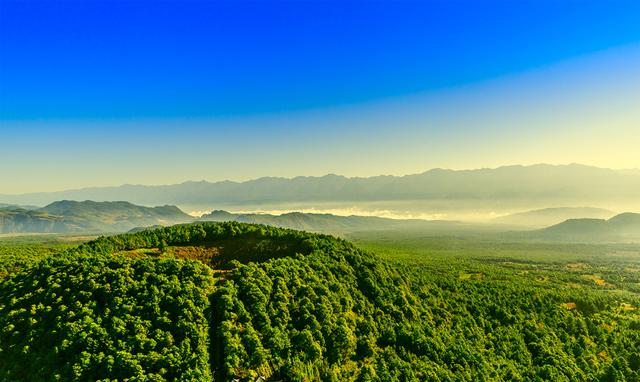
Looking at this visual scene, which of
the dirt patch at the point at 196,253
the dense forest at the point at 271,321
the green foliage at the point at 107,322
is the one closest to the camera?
the green foliage at the point at 107,322

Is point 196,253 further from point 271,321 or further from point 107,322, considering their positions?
point 271,321

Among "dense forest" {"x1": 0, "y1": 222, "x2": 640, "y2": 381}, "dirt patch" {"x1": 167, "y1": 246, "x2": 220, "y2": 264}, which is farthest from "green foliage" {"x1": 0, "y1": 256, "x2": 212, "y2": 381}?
"dirt patch" {"x1": 167, "y1": 246, "x2": 220, "y2": 264}

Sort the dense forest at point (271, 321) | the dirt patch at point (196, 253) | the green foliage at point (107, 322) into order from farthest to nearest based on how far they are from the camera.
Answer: the dirt patch at point (196, 253) < the dense forest at point (271, 321) < the green foliage at point (107, 322)

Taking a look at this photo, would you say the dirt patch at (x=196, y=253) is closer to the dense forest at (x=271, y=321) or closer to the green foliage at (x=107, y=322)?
the dense forest at (x=271, y=321)

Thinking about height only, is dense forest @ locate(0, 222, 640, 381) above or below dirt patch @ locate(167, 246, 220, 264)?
below

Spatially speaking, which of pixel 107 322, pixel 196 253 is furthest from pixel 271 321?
pixel 196 253

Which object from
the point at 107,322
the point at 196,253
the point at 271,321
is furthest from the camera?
the point at 196,253

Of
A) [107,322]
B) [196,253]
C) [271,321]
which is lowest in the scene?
[271,321]

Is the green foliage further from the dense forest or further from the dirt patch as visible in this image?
the dirt patch

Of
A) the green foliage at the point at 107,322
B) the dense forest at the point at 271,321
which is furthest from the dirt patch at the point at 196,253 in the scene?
the green foliage at the point at 107,322
